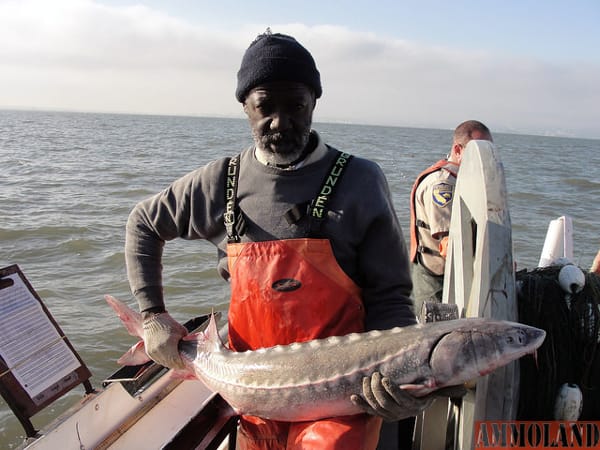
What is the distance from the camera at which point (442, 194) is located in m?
4.88

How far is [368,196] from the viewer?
241 cm

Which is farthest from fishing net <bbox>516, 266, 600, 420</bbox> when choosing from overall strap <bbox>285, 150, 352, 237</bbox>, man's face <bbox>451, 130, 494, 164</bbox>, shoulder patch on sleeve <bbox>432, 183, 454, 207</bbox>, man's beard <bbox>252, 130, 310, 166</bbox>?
man's face <bbox>451, 130, 494, 164</bbox>

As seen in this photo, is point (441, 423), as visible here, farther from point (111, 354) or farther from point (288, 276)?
point (111, 354)

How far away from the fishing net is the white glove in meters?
1.80

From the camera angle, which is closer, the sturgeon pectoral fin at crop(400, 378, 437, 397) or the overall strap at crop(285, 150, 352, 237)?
the sturgeon pectoral fin at crop(400, 378, 437, 397)

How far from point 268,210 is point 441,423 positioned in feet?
4.77

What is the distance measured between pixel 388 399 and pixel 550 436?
115 cm

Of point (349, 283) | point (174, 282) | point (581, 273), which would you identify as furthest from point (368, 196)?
point (174, 282)

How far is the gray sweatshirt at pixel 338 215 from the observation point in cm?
241

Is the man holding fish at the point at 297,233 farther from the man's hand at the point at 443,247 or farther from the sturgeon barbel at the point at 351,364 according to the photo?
the man's hand at the point at 443,247

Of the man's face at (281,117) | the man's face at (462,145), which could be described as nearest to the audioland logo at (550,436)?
the man's face at (281,117)

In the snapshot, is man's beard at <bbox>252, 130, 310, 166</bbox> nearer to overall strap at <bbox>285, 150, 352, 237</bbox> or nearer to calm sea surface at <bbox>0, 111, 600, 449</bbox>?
overall strap at <bbox>285, 150, 352, 237</bbox>

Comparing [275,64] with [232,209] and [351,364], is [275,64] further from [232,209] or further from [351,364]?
[351,364]

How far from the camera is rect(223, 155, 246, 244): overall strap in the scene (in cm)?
255
